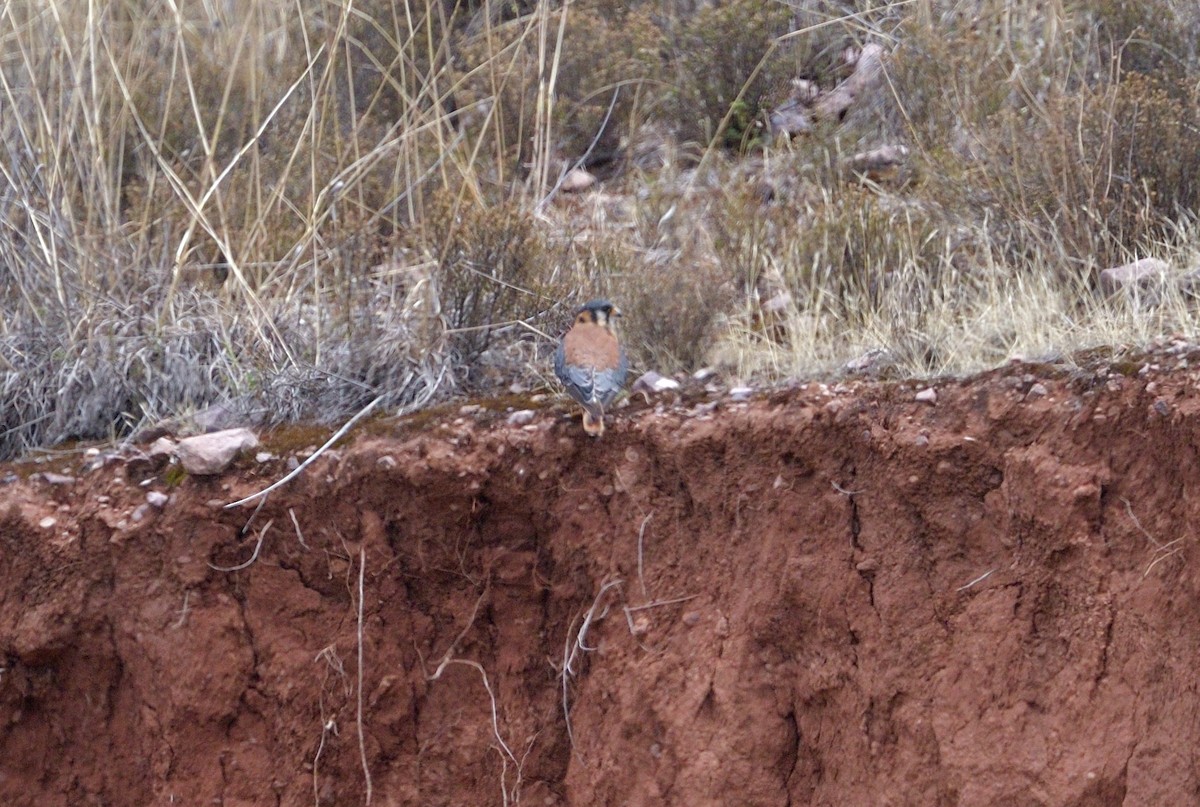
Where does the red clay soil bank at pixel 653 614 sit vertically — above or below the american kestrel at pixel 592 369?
below

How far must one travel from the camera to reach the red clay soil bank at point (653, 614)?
12.8ft

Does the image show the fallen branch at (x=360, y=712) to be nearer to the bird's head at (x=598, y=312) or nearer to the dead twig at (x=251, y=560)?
the dead twig at (x=251, y=560)

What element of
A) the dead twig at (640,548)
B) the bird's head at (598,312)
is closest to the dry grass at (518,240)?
the bird's head at (598,312)

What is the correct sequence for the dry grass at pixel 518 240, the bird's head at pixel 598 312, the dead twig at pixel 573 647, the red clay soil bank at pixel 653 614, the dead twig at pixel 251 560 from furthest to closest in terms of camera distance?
the dry grass at pixel 518 240 < the bird's head at pixel 598 312 < the dead twig at pixel 251 560 < the dead twig at pixel 573 647 < the red clay soil bank at pixel 653 614

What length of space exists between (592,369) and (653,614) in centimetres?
74

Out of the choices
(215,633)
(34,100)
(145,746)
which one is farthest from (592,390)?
(34,100)

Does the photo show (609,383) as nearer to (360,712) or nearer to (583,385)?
(583,385)

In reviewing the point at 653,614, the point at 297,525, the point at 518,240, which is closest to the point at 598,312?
the point at 518,240

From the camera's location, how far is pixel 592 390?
4.36 meters

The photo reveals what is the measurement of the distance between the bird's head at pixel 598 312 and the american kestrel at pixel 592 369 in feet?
0.50

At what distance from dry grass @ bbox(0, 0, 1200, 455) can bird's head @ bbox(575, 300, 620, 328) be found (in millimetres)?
238

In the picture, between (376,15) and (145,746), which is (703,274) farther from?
(376,15)

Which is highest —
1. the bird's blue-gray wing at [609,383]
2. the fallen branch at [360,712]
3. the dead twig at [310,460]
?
the bird's blue-gray wing at [609,383]

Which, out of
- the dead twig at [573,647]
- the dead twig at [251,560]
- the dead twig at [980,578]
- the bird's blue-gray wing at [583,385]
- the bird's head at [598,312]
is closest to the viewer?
the dead twig at [980,578]
